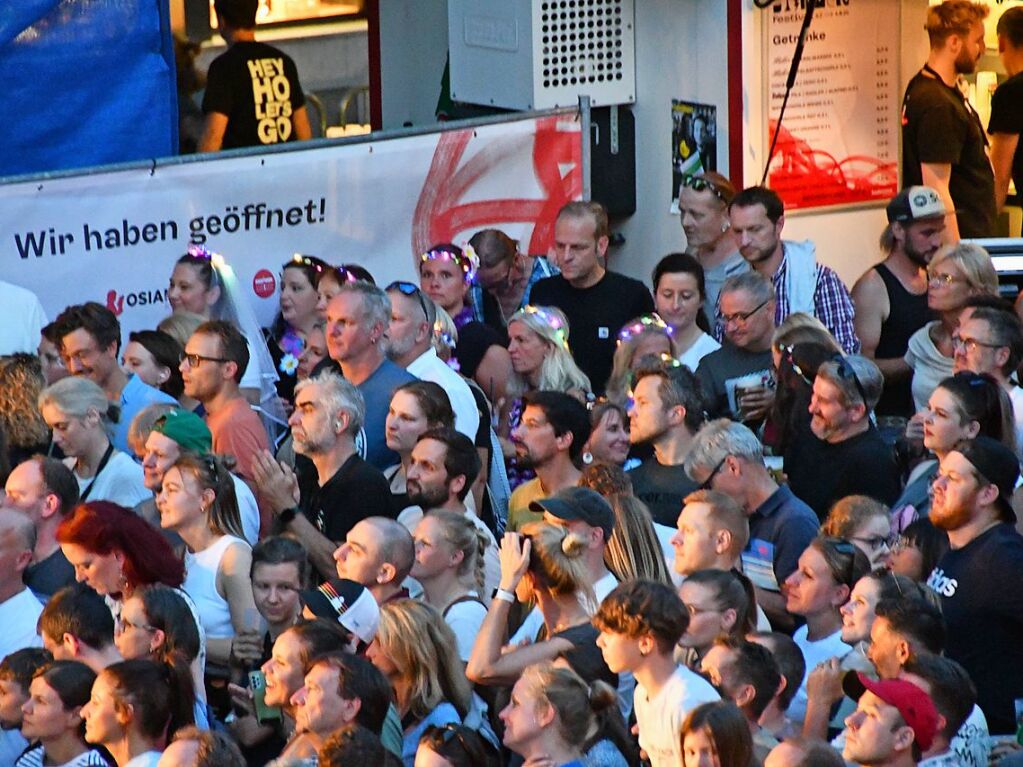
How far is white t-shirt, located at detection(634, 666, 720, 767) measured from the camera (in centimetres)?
554

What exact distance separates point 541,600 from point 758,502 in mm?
→ 1147

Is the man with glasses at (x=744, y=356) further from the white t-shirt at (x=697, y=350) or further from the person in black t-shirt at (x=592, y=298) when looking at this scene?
the person in black t-shirt at (x=592, y=298)

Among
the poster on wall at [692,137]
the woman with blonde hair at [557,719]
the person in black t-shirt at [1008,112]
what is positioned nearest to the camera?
the woman with blonde hair at [557,719]

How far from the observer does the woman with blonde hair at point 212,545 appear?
6828mm

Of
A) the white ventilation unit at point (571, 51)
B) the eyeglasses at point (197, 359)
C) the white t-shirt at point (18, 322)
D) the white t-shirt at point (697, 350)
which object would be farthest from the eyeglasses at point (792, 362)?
the white ventilation unit at point (571, 51)

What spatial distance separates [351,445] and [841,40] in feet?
15.8

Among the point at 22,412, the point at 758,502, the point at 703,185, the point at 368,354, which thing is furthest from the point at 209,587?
the point at 703,185

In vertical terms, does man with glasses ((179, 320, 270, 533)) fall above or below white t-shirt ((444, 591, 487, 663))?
above

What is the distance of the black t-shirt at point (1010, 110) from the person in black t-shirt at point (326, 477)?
4.78m

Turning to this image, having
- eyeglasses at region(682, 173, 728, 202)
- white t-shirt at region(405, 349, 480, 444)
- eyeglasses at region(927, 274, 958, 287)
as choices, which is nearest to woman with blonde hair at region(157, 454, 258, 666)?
white t-shirt at region(405, 349, 480, 444)

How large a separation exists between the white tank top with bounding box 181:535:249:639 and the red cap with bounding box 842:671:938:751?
2269mm

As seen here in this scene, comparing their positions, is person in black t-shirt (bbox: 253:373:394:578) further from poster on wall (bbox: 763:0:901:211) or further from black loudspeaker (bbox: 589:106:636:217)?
poster on wall (bbox: 763:0:901:211)

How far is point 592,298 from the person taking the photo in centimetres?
942

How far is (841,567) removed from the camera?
6.50m
